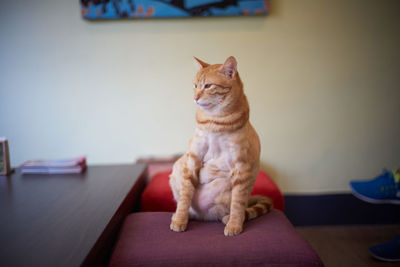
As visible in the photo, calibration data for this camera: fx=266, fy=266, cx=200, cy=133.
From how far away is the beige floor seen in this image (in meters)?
1.55

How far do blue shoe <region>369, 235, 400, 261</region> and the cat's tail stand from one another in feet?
2.89

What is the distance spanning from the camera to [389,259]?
151 centimetres

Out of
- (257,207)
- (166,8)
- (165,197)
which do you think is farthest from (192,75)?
(257,207)

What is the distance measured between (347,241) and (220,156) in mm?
1380

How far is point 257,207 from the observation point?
1.11m

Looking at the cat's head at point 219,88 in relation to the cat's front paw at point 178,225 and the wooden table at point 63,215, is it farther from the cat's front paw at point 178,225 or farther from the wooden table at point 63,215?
the wooden table at point 63,215

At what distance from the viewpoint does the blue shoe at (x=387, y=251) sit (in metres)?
1.51

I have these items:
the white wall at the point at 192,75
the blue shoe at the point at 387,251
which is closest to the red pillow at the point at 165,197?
the white wall at the point at 192,75

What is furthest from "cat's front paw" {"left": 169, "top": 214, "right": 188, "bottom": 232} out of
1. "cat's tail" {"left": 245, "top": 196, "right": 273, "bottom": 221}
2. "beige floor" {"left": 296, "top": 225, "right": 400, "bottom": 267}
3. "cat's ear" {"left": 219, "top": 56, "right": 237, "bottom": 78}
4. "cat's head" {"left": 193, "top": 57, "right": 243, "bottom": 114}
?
"beige floor" {"left": 296, "top": 225, "right": 400, "bottom": 267}

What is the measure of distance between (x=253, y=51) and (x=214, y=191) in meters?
1.28

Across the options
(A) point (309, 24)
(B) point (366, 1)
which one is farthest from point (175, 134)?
(B) point (366, 1)

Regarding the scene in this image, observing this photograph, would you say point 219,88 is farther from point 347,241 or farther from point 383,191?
point 347,241

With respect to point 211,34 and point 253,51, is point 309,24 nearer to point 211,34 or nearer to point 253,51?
point 253,51

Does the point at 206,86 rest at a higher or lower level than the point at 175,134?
higher
